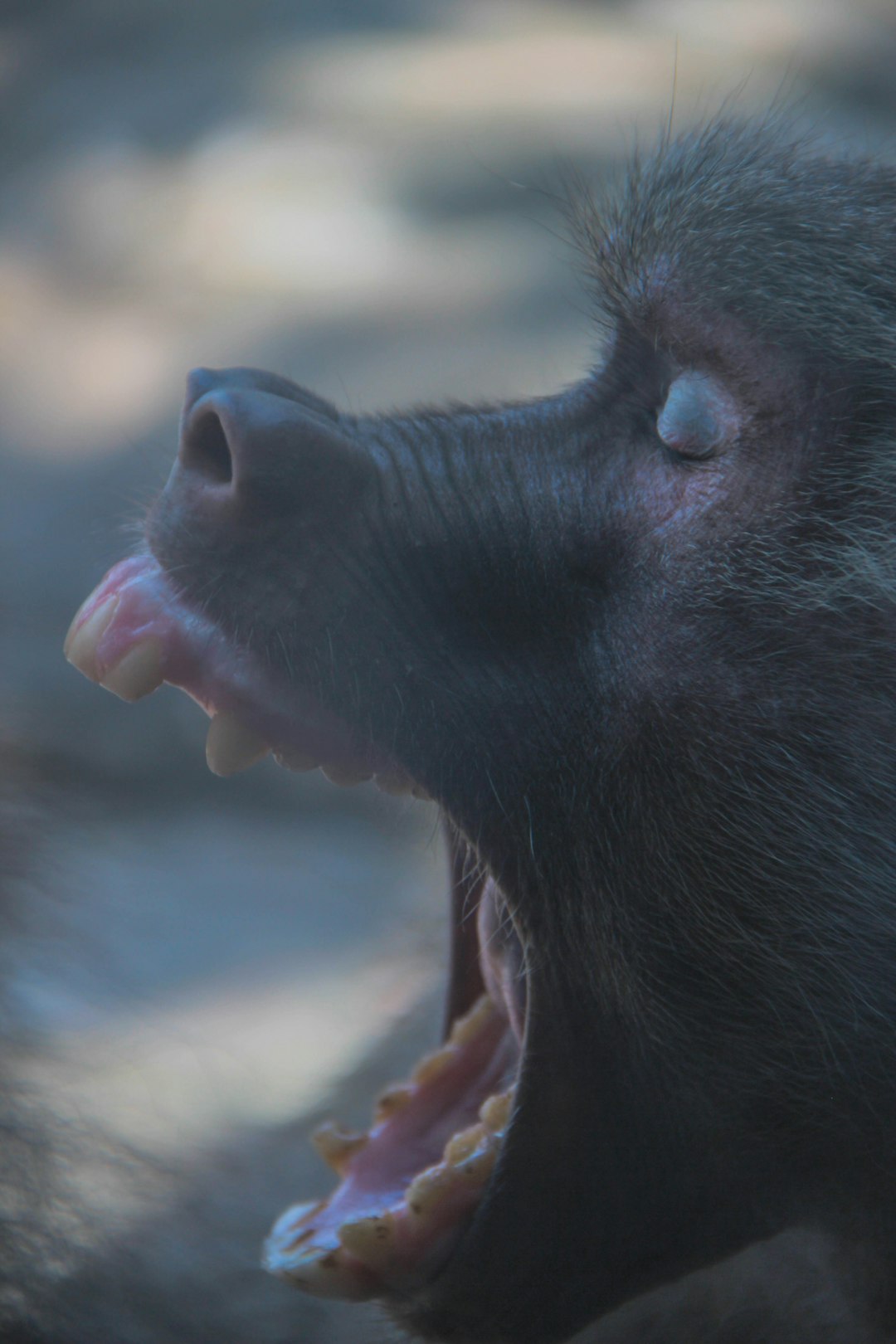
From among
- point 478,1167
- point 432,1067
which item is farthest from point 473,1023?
point 478,1167

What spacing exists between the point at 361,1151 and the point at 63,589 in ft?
5.42

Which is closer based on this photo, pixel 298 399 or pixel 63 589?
pixel 298 399

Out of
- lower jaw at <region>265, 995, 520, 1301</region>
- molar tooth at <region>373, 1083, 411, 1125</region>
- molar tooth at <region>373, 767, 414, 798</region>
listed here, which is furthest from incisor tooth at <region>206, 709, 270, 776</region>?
molar tooth at <region>373, 1083, 411, 1125</region>

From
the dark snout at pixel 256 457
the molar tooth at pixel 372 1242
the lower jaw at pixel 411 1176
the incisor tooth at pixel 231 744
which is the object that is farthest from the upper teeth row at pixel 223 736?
the molar tooth at pixel 372 1242

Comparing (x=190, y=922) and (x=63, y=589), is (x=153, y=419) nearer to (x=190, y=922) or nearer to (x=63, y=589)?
A: (x=63, y=589)

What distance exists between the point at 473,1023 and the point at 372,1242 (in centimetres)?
41

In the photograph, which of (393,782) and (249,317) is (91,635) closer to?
(393,782)

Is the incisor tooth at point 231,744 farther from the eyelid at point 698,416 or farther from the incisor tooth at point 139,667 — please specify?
the eyelid at point 698,416

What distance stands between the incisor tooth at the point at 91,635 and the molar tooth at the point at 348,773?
0.29m

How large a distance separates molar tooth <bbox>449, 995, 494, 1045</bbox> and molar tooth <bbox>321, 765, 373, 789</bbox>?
0.55m

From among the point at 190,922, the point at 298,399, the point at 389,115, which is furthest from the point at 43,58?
the point at 298,399

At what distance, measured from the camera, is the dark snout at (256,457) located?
160cm

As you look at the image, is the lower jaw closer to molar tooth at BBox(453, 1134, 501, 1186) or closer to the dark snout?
molar tooth at BBox(453, 1134, 501, 1186)

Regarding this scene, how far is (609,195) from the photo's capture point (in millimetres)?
1980
